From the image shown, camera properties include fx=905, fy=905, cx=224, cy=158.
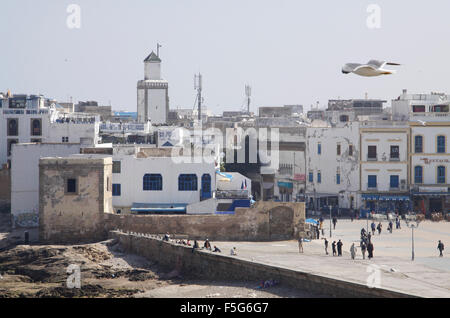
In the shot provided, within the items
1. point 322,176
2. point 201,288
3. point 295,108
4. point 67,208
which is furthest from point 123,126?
point 295,108

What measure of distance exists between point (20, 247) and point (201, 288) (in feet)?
40.3

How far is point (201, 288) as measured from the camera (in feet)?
127

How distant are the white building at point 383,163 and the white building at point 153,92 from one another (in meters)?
33.9

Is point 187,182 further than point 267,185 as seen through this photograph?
No

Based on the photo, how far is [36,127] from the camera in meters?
62.0

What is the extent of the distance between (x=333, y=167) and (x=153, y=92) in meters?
32.9

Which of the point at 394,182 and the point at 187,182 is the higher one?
the point at 187,182

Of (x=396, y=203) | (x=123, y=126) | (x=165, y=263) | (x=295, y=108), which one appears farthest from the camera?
(x=295, y=108)

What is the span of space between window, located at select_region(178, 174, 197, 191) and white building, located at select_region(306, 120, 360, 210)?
43.4 ft

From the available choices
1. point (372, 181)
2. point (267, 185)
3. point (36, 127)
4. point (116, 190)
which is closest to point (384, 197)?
point (372, 181)

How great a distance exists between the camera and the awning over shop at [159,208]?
49.5 metres

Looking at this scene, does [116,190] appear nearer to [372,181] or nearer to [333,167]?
[333,167]
